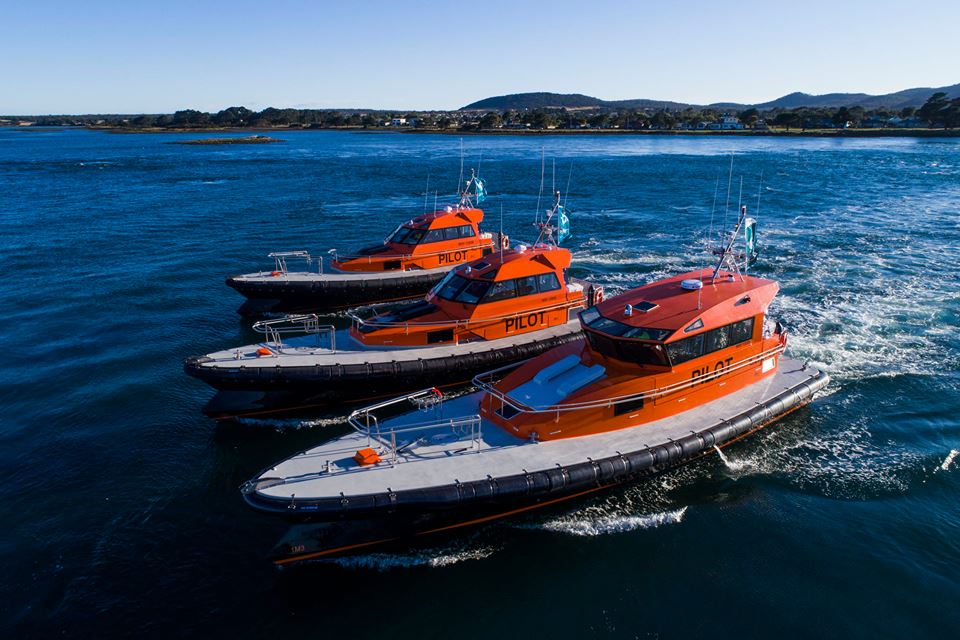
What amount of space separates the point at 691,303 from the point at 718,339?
95 centimetres

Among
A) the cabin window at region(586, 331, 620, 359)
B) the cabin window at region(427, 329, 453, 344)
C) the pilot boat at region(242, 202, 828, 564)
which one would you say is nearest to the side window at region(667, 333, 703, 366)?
the pilot boat at region(242, 202, 828, 564)

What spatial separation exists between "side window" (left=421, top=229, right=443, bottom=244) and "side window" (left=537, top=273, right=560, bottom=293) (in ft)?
24.2

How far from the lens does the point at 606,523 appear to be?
33.1 feet

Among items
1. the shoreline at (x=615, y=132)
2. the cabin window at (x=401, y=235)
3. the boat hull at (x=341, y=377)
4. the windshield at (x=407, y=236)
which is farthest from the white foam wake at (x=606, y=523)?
the shoreline at (x=615, y=132)

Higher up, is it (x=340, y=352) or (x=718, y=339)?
(x=718, y=339)

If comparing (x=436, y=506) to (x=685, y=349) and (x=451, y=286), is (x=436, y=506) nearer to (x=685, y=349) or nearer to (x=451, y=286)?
(x=685, y=349)

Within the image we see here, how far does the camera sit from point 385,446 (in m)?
9.97

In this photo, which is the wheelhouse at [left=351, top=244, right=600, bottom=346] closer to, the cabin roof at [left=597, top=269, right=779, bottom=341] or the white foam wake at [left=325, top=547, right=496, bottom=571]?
the cabin roof at [left=597, top=269, right=779, bottom=341]

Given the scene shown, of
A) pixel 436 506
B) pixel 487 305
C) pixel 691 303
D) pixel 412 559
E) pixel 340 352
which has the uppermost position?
pixel 691 303

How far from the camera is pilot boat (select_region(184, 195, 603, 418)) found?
43.4ft

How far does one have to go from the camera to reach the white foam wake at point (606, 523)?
9930mm

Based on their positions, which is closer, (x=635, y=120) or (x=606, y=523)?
(x=606, y=523)

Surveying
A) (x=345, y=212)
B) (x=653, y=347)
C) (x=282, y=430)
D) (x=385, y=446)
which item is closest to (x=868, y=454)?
(x=653, y=347)

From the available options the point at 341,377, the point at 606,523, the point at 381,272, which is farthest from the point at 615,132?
the point at 606,523
